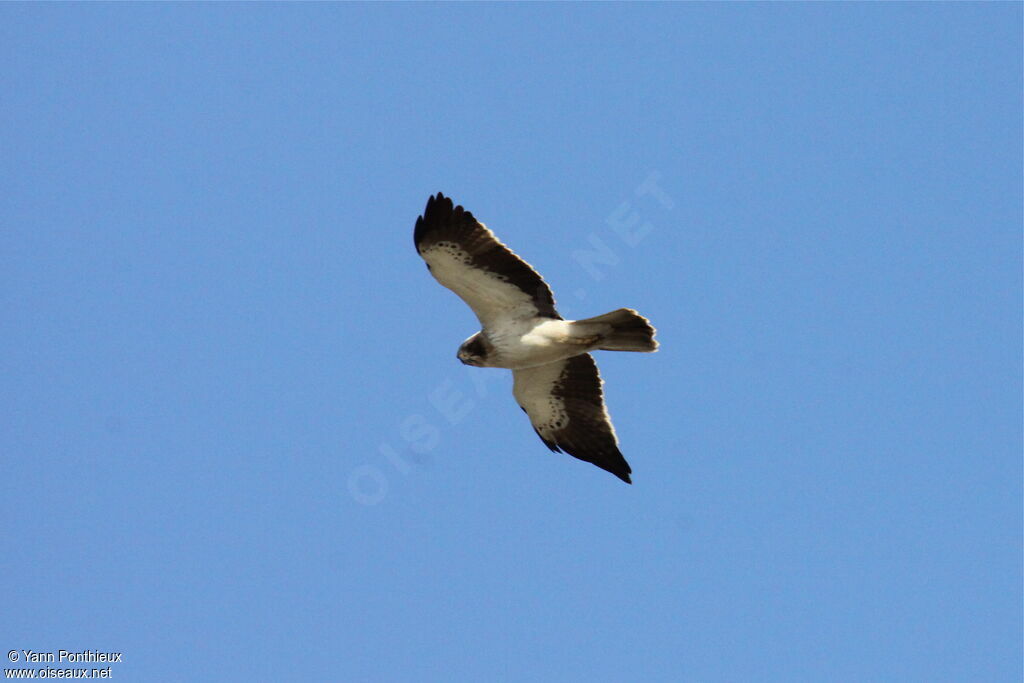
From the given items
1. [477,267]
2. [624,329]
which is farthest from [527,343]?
[624,329]

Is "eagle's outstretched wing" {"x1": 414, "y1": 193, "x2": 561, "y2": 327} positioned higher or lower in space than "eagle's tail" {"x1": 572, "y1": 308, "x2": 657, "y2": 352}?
higher

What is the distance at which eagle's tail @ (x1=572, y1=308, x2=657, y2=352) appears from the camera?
11.4 metres

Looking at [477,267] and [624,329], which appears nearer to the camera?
[624,329]

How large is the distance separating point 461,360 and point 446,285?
32.2 inches

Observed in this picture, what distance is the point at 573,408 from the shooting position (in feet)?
42.6

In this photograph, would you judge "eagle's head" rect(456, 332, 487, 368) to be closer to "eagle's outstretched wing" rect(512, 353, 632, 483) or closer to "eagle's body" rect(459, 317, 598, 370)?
"eagle's body" rect(459, 317, 598, 370)

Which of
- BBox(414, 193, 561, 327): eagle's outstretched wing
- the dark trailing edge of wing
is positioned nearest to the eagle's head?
BBox(414, 193, 561, 327): eagle's outstretched wing

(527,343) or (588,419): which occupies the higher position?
(527,343)

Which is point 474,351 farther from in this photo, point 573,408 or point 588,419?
point 588,419

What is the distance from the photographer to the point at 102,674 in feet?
45.0

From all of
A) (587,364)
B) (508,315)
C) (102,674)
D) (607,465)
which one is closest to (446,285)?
(508,315)

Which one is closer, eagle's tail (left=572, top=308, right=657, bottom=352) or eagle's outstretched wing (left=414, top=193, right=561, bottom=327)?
eagle's tail (left=572, top=308, right=657, bottom=352)

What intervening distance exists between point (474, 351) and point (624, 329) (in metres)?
1.68

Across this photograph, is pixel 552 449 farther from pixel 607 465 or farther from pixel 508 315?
pixel 508 315
